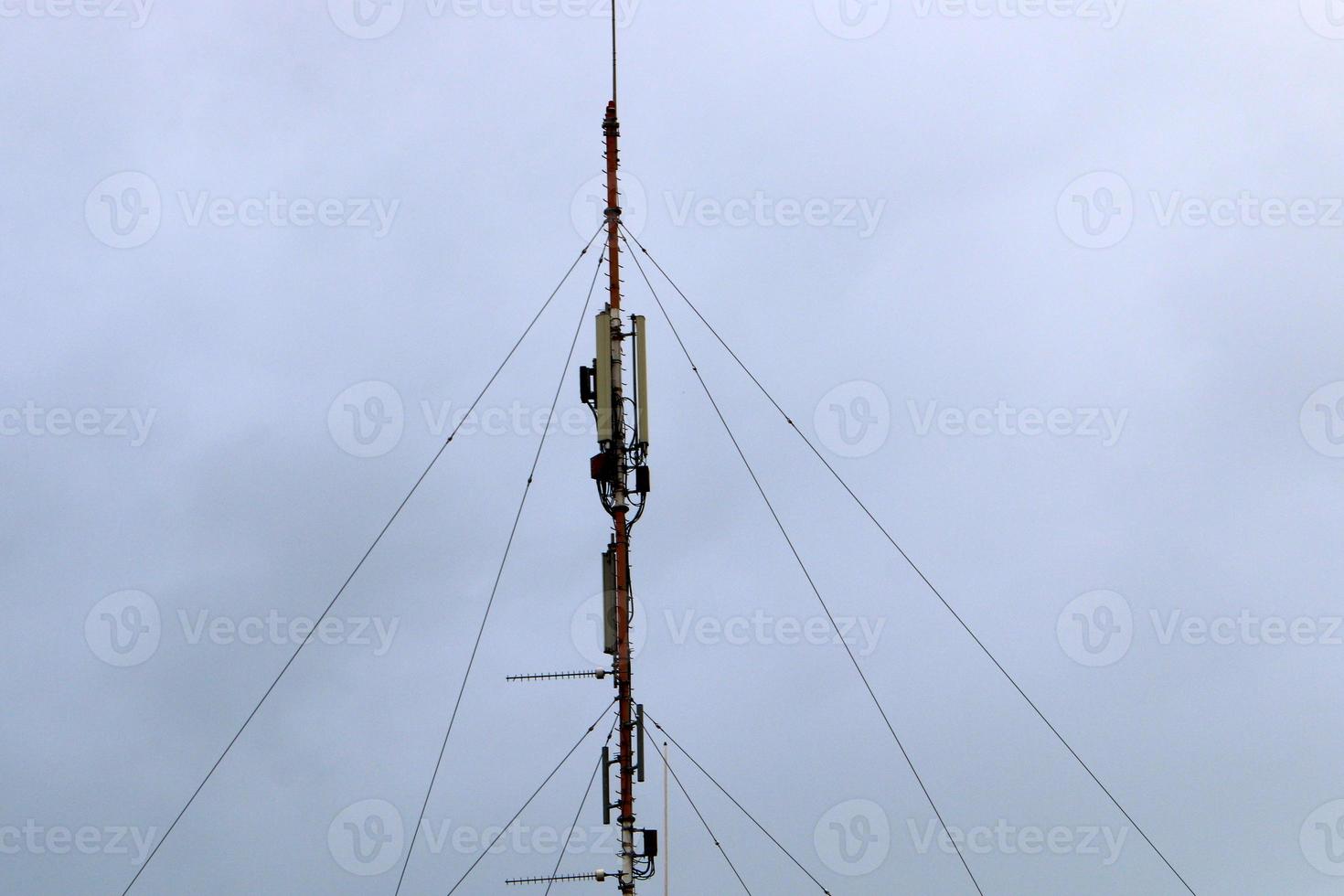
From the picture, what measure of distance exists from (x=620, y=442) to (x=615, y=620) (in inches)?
137

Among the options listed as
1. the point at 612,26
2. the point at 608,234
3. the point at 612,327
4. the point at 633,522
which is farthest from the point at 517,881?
the point at 612,26

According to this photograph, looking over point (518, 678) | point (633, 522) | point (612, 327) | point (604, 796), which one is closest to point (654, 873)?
point (604, 796)

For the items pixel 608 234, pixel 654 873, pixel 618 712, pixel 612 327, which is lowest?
pixel 654 873

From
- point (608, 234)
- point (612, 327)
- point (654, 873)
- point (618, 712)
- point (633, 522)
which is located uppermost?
point (608, 234)

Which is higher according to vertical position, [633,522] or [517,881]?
[633,522]

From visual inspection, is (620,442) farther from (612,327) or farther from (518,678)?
(518,678)

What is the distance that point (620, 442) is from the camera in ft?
99.2

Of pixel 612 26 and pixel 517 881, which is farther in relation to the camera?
pixel 612 26

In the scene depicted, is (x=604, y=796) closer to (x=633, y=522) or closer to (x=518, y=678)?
(x=518, y=678)

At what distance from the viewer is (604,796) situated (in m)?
28.8

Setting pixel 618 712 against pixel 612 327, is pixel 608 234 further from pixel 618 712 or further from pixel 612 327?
pixel 618 712

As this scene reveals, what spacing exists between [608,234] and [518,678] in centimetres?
930

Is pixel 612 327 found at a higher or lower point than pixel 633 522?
higher

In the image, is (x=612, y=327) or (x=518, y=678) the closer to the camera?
(x=518, y=678)
